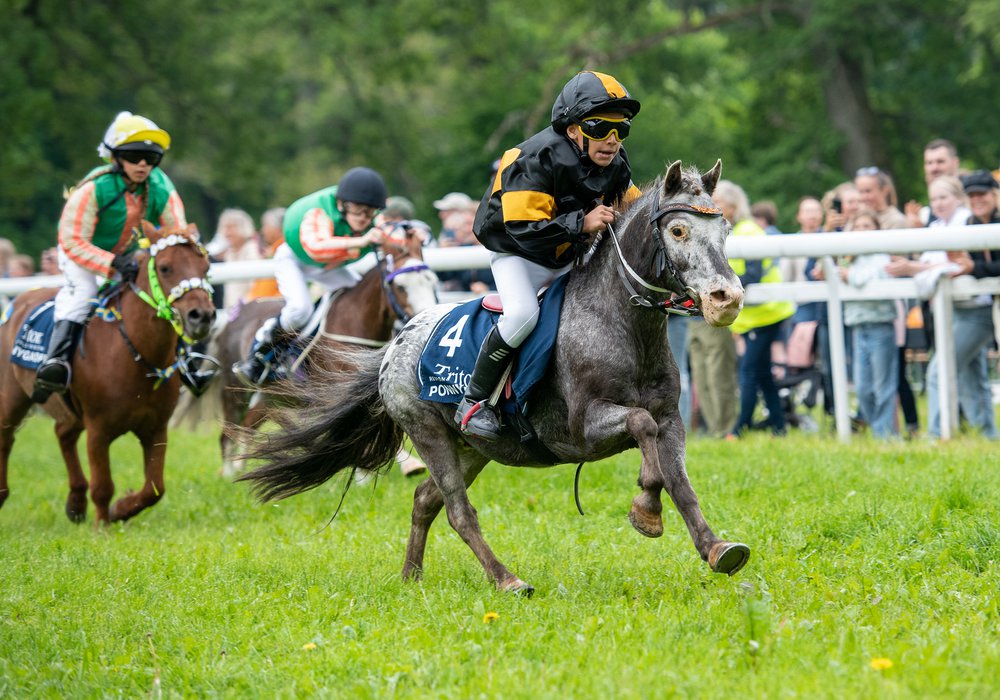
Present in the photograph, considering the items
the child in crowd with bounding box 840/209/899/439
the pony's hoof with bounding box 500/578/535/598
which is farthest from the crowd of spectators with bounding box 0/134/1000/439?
the pony's hoof with bounding box 500/578/535/598

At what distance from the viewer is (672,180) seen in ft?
19.2

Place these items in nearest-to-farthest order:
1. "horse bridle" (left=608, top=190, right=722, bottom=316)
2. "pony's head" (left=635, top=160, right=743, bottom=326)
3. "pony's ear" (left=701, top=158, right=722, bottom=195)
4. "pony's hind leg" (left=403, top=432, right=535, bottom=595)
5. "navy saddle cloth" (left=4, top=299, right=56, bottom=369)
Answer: "pony's head" (left=635, top=160, right=743, bottom=326), "horse bridle" (left=608, top=190, right=722, bottom=316), "pony's ear" (left=701, top=158, right=722, bottom=195), "pony's hind leg" (left=403, top=432, right=535, bottom=595), "navy saddle cloth" (left=4, top=299, right=56, bottom=369)

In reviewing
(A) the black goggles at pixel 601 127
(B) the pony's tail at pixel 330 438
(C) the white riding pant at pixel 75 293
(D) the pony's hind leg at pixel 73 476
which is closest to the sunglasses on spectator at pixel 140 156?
(C) the white riding pant at pixel 75 293

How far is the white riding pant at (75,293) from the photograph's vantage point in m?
9.55

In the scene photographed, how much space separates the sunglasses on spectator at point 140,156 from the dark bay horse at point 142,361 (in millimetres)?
493

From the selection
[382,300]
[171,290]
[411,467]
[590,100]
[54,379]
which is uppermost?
[590,100]

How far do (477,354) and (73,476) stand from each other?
15.7 ft

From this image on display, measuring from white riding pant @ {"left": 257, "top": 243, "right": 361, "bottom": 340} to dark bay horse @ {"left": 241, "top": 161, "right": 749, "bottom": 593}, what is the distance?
358 cm

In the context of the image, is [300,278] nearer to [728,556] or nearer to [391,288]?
[391,288]

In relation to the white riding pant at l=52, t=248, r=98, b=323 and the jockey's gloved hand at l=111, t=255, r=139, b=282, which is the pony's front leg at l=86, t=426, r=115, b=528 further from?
the jockey's gloved hand at l=111, t=255, r=139, b=282

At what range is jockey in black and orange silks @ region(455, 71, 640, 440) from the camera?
6109mm

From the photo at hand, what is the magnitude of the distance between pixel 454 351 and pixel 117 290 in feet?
12.9

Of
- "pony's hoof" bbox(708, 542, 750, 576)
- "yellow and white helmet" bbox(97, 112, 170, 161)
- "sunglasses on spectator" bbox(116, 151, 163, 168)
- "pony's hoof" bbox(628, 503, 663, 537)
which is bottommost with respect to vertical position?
"pony's hoof" bbox(708, 542, 750, 576)

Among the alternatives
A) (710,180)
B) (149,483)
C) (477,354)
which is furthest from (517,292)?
(149,483)
